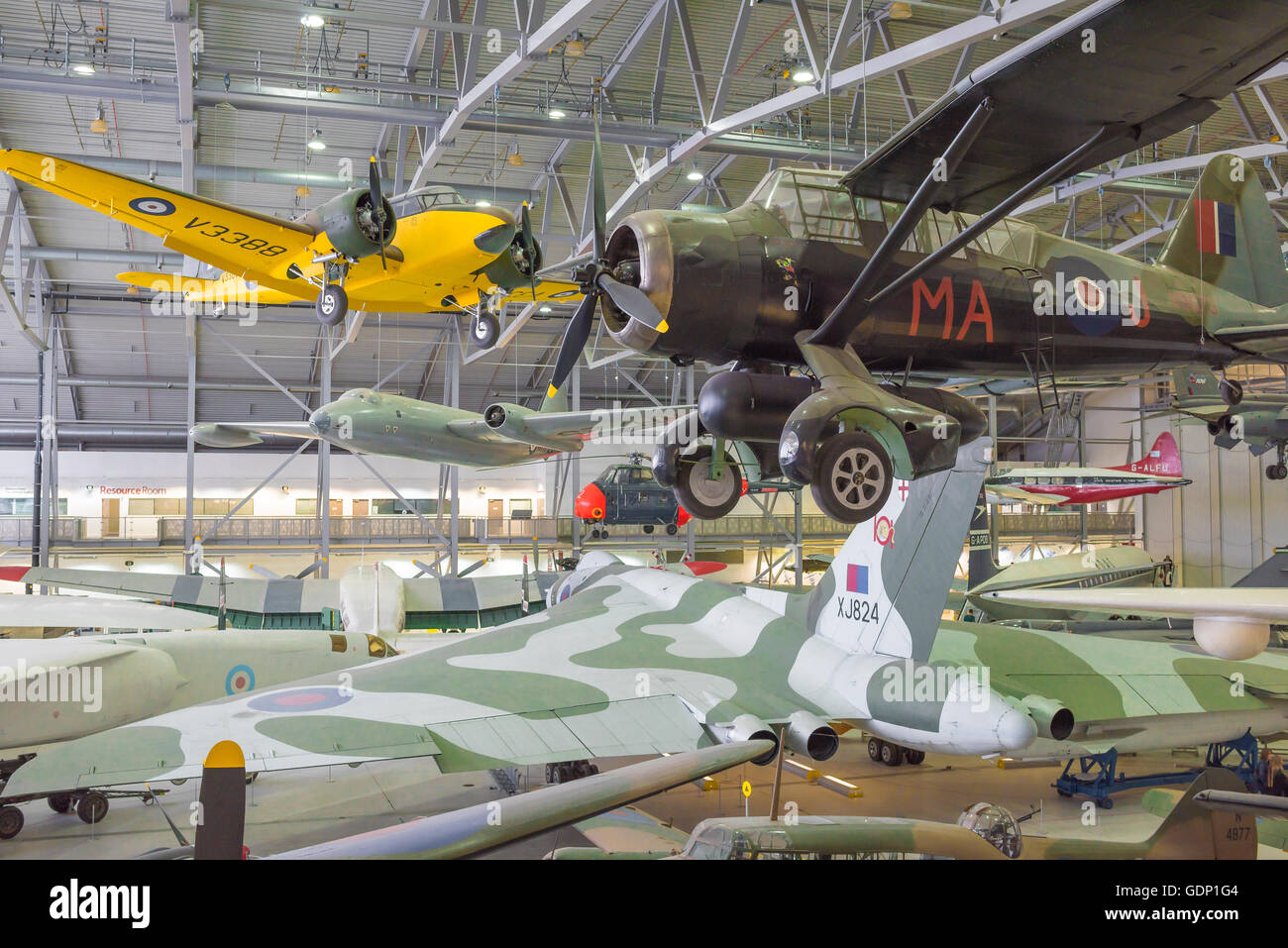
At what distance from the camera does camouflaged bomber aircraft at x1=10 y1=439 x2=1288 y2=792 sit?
18.5 ft

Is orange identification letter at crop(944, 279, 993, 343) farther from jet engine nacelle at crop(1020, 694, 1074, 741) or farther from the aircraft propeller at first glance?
jet engine nacelle at crop(1020, 694, 1074, 741)

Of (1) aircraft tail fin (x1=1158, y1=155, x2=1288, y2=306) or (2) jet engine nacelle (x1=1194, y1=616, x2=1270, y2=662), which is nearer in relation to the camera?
(2) jet engine nacelle (x1=1194, y1=616, x2=1270, y2=662)

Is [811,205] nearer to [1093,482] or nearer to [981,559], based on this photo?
[981,559]

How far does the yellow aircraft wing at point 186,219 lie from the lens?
6292 millimetres

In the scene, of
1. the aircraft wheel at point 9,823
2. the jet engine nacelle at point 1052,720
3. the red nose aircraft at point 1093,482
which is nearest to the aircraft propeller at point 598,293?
the jet engine nacelle at point 1052,720

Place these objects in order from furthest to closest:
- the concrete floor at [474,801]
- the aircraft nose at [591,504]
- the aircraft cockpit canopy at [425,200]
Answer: the aircraft nose at [591,504] < the concrete floor at [474,801] < the aircraft cockpit canopy at [425,200]

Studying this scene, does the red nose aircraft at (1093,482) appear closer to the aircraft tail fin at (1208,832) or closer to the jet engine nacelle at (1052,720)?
the jet engine nacelle at (1052,720)

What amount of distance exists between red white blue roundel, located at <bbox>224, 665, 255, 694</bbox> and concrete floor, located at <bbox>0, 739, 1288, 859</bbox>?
132 cm

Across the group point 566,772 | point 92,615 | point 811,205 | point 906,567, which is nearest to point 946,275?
point 811,205

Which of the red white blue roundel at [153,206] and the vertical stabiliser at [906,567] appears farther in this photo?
the red white blue roundel at [153,206]

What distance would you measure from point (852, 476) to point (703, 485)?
3.99 ft

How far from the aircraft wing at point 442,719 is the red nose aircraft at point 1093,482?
4.73 m

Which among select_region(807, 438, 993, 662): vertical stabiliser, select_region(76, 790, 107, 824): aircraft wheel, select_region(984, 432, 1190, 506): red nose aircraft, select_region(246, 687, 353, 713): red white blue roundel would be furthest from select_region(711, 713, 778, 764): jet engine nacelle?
select_region(76, 790, 107, 824): aircraft wheel
